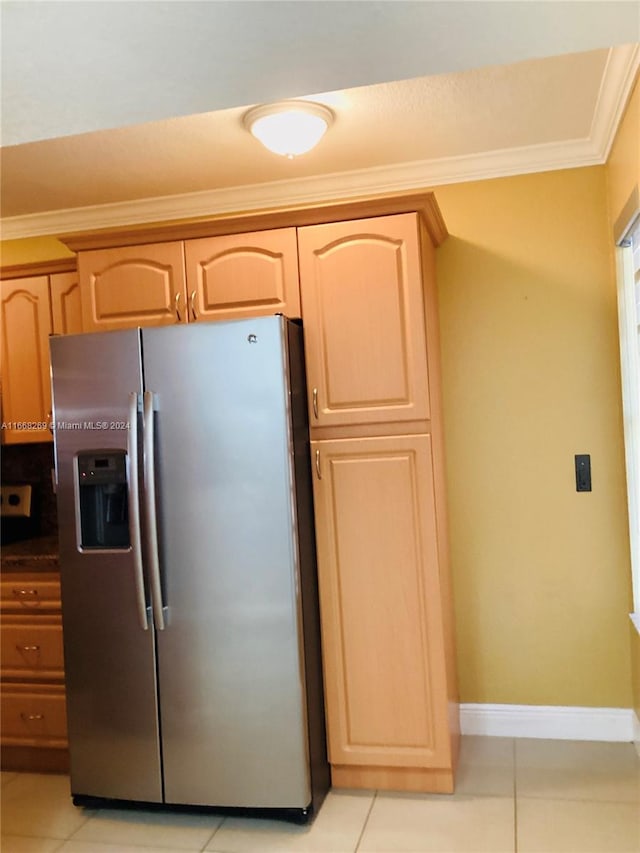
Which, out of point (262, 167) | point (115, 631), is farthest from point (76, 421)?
point (262, 167)

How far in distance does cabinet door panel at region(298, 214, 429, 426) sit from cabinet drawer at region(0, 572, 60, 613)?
130 cm

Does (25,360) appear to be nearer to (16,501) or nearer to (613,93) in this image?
(16,501)

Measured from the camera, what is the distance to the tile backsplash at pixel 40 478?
139 inches

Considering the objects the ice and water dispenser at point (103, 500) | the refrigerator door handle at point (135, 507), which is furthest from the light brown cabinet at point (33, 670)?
the refrigerator door handle at point (135, 507)

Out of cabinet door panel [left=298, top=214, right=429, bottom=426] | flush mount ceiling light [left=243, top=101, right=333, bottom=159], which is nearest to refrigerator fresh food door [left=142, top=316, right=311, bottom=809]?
cabinet door panel [left=298, top=214, right=429, bottom=426]

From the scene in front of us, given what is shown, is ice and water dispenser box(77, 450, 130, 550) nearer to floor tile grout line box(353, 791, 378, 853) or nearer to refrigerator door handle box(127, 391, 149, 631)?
refrigerator door handle box(127, 391, 149, 631)

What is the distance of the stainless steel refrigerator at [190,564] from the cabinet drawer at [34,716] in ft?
1.27

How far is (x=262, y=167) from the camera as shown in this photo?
2.96 m

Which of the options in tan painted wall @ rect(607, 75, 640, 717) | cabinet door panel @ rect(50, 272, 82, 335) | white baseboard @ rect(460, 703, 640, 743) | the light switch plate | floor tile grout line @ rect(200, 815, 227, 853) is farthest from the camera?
the light switch plate

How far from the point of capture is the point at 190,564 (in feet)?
8.10

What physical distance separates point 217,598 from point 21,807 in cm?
115

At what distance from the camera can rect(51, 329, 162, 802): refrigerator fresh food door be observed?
8.22 feet

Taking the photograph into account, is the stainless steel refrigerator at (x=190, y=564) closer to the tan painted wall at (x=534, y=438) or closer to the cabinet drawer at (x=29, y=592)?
the cabinet drawer at (x=29, y=592)

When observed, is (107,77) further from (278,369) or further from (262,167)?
(262,167)
